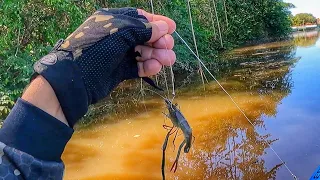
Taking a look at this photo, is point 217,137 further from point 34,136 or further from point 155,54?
point 34,136

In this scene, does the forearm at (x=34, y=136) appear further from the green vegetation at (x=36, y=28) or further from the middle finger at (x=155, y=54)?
the green vegetation at (x=36, y=28)

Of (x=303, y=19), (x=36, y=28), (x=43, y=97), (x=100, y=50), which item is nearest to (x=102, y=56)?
(x=100, y=50)

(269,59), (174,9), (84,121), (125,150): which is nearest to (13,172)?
(125,150)

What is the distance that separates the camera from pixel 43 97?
3.28ft

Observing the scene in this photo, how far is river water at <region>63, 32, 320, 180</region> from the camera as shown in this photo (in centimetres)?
450

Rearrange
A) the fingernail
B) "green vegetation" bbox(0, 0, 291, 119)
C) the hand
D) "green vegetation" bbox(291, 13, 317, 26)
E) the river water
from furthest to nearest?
1. "green vegetation" bbox(291, 13, 317, 26)
2. "green vegetation" bbox(0, 0, 291, 119)
3. the river water
4. the fingernail
5. the hand

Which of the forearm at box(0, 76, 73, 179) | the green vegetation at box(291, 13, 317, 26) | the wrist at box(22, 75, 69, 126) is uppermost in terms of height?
the wrist at box(22, 75, 69, 126)

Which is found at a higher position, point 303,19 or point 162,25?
point 162,25

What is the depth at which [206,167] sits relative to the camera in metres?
4.57

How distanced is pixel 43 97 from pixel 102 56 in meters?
0.29

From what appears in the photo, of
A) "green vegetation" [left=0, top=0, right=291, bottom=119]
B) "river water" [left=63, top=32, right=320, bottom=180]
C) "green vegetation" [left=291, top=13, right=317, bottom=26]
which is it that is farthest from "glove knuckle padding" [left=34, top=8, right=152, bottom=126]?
"green vegetation" [left=291, top=13, right=317, bottom=26]

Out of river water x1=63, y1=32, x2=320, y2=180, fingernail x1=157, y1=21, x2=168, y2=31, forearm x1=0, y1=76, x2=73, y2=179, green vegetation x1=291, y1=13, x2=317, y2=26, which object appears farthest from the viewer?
green vegetation x1=291, y1=13, x2=317, y2=26

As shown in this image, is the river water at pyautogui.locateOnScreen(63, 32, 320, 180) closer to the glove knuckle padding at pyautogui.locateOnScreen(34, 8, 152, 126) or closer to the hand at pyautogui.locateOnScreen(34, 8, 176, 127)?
the hand at pyautogui.locateOnScreen(34, 8, 176, 127)

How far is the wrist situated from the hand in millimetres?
15
